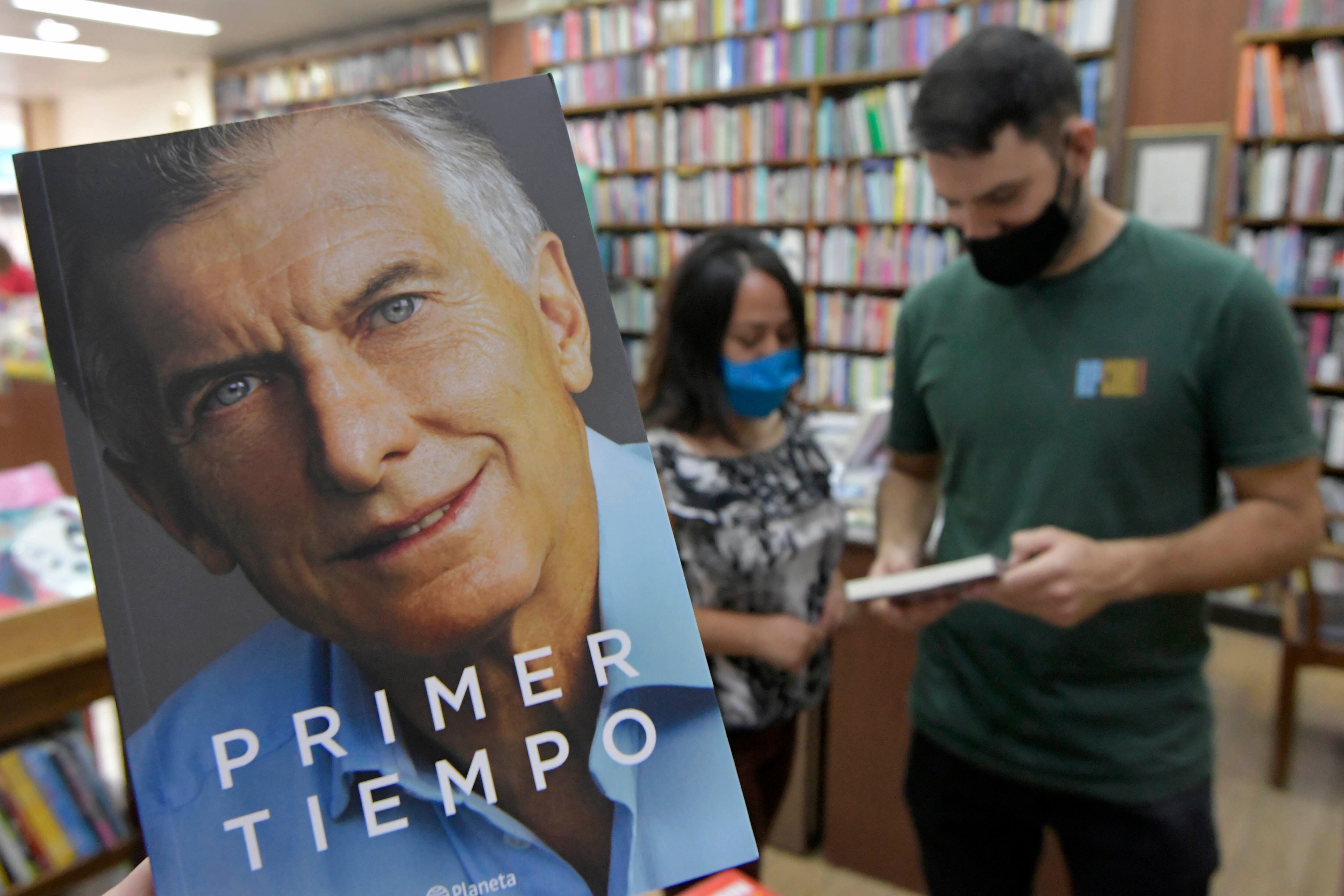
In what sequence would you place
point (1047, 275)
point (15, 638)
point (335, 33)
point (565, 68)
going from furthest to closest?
point (565, 68)
point (335, 33)
point (15, 638)
point (1047, 275)

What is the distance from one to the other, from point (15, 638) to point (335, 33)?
1537 mm

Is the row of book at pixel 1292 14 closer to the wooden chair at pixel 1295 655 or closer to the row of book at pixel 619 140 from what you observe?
the wooden chair at pixel 1295 655

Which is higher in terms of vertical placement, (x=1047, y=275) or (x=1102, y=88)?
(x=1102, y=88)

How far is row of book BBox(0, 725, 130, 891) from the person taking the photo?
1450 mm

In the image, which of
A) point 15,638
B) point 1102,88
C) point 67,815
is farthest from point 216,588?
point 1102,88

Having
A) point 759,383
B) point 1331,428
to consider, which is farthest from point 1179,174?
point 759,383

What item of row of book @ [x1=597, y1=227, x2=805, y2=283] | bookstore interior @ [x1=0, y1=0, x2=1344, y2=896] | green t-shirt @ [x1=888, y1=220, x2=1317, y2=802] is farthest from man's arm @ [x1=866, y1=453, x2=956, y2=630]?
row of book @ [x1=597, y1=227, x2=805, y2=283]

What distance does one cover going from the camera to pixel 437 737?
0.33 metres

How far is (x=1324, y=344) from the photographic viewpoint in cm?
339

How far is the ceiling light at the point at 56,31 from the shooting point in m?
0.51

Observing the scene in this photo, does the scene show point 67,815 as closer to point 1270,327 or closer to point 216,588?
point 216,588

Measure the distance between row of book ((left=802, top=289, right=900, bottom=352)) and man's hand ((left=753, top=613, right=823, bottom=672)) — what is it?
3.09 metres

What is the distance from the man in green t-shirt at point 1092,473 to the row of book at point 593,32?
13.4ft

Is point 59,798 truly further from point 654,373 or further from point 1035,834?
point 1035,834
